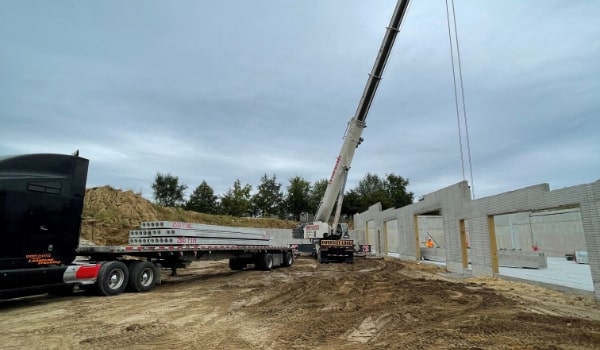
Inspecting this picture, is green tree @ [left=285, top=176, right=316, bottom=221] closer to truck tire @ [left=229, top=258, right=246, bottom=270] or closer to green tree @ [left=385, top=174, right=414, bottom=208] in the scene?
green tree @ [left=385, top=174, right=414, bottom=208]

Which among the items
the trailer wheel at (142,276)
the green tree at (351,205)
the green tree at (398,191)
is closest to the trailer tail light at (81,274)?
the trailer wheel at (142,276)

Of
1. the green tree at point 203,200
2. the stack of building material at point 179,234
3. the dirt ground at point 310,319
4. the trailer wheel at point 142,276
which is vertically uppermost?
the green tree at point 203,200

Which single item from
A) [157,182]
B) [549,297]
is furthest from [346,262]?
[157,182]

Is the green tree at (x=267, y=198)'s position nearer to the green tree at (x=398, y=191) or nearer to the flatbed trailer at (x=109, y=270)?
the green tree at (x=398, y=191)

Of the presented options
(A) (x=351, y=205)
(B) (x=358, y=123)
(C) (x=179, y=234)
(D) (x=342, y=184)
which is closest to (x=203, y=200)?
(A) (x=351, y=205)

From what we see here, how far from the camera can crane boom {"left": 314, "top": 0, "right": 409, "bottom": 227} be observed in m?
16.9

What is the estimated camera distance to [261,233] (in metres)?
18.3

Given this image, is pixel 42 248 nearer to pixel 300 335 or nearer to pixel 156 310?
pixel 156 310

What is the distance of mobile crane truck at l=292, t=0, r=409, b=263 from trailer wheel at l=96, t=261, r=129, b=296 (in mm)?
12446

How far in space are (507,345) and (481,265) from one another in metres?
10.4

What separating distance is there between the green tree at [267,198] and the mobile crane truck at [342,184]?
35551mm

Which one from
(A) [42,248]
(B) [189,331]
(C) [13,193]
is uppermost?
(C) [13,193]

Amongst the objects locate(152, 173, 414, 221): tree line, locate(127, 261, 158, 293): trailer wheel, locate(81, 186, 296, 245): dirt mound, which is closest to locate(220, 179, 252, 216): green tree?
locate(152, 173, 414, 221): tree line

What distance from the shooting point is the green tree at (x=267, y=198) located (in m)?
58.5
